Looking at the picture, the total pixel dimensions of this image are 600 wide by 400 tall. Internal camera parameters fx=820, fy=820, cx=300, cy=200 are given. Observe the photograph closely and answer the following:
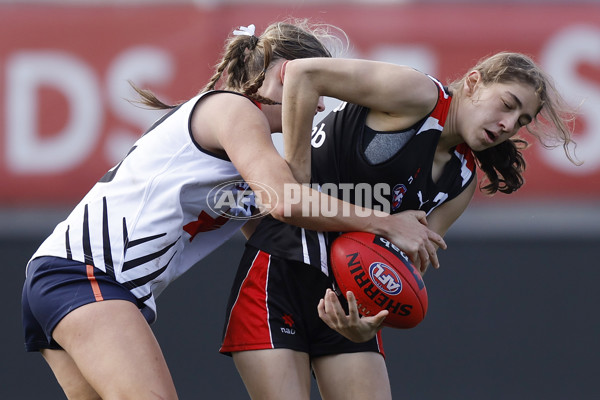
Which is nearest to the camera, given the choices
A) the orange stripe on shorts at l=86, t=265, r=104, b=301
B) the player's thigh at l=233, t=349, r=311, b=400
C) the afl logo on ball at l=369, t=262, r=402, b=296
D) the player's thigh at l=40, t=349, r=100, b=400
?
the orange stripe on shorts at l=86, t=265, r=104, b=301

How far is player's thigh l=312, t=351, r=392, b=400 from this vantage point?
2.82m

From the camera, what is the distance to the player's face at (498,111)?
2.71 meters

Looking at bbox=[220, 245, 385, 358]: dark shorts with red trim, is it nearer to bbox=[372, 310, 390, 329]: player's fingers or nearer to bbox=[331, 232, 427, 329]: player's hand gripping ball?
bbox=[331, 232, 427, 329]: player's hand gripping ball

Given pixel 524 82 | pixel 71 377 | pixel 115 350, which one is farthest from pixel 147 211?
pixel 524 82

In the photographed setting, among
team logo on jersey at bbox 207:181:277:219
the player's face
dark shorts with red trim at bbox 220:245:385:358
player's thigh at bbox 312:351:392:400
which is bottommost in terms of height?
player's thigh at bbox 312:351:392:400

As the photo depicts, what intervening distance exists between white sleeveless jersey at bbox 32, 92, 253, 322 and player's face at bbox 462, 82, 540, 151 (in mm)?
830

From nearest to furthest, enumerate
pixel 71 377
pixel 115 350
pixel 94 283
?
1. pixel 115 350
2. pixel 94 283
3. pixel 71 377

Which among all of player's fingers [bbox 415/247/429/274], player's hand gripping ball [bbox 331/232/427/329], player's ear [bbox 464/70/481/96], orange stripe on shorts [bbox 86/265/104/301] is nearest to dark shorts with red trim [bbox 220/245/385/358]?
player's hand gripping ball [bbox 331/232/427/329]

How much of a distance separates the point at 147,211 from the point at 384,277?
76 centimetres

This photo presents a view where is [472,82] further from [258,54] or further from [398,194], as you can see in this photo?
[258,54]

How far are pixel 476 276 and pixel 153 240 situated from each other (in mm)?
3198

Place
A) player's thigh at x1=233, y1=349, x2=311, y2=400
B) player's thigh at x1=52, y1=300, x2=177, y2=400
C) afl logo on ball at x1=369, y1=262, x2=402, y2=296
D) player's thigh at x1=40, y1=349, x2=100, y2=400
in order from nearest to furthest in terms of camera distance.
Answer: player's thigh at x1=52, y1=300, x2=177, y2=400 → player's thigh at x1=40, y1=349, x2=100, y2=400 → afl logo on ball at x1=369, y1=262, x2=402, y2=296 → player's thigh at x1=233, y1=349, x2=311, y2=400

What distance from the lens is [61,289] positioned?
2.30 metres

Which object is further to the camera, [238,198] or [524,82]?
[524,82]
